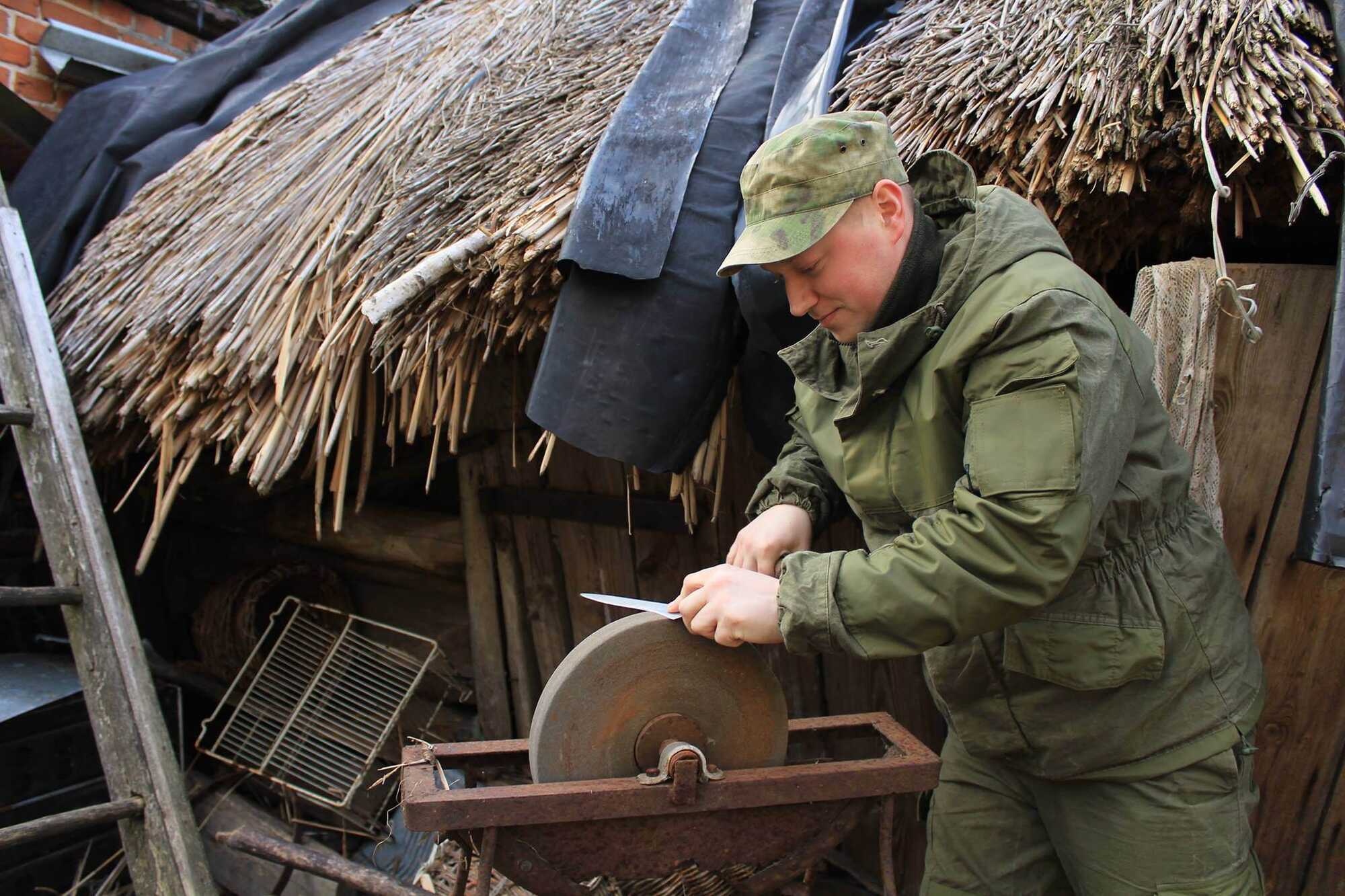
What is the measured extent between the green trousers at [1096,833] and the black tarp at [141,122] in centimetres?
391

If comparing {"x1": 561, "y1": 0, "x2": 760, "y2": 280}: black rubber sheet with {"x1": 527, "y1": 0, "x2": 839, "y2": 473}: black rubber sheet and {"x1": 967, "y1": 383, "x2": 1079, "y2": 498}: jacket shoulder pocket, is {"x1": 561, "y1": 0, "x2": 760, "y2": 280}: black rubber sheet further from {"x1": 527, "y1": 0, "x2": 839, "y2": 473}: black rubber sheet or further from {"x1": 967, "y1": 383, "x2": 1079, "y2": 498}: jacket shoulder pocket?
{"x1": 967, "y1": 383, "x2": 1079, "y2": 498}: jacket shoulder pocket

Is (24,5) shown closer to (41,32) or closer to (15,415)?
(41,32)

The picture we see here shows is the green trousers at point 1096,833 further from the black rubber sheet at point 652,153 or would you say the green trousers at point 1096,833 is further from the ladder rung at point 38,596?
the ladder rung at point 38,596

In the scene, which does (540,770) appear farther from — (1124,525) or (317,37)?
(317,37)

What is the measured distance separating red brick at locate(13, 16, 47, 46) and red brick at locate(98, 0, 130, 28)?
14.7 inches

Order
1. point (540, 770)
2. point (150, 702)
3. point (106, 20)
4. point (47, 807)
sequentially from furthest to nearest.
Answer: point (106, 20) → point (47, 807) → point (150, 702) → point (540, 770)

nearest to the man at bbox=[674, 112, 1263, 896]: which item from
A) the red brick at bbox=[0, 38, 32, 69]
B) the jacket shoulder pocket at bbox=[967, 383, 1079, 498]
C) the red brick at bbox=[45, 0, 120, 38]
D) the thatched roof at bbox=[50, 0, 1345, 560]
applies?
the jacket shoulder pocket at bbox=[967, 383, 1079, 498]

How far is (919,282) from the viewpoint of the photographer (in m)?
1.54

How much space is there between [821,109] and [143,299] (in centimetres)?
251

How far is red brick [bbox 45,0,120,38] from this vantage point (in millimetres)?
4434

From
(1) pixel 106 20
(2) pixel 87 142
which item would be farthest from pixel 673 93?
(1) pixel 106 20

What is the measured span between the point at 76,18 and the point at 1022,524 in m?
5.12

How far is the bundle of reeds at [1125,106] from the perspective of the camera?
5.49 ft

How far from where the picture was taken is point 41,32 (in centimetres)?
439
